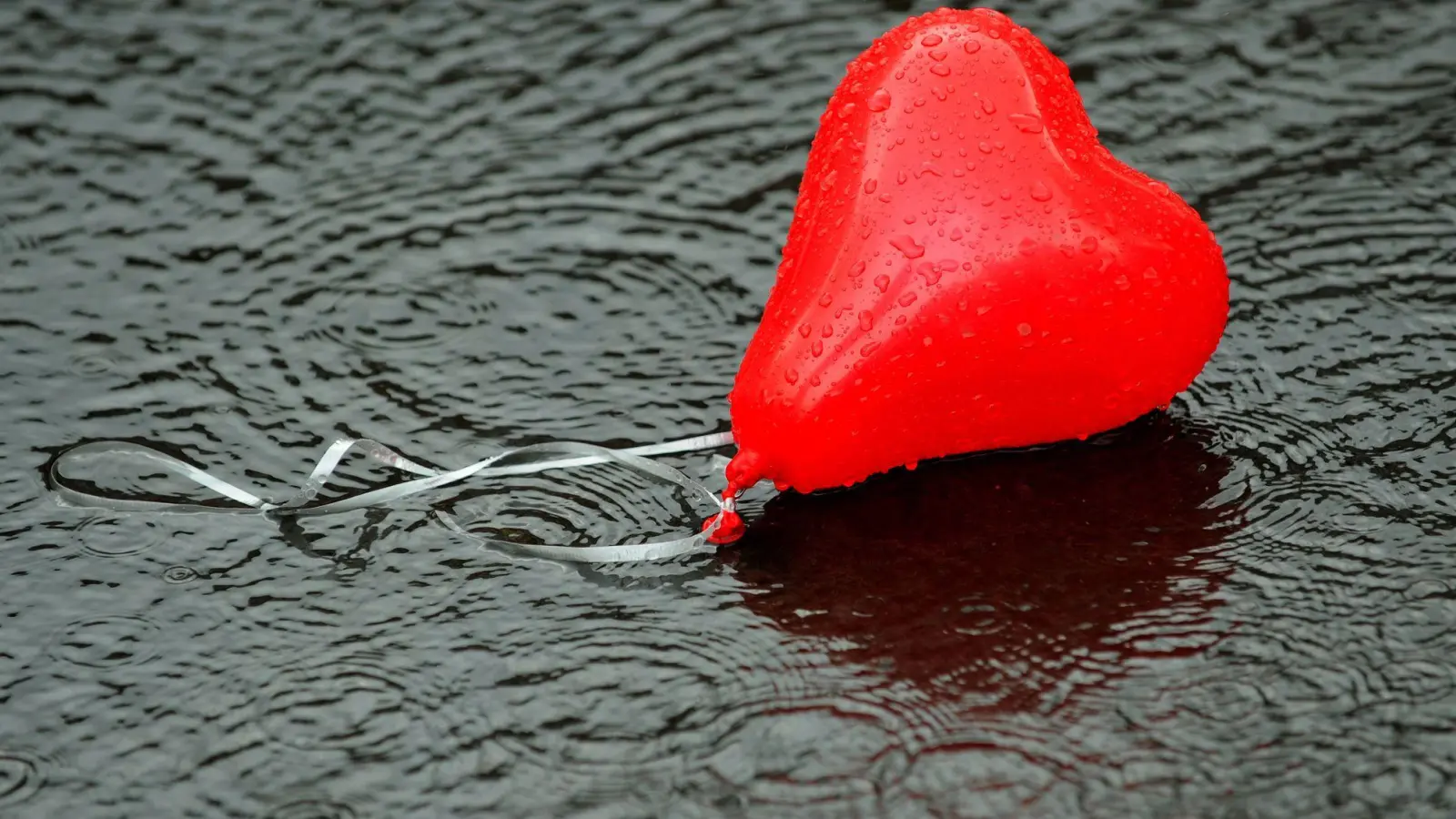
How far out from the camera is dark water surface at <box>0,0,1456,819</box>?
6.34ft

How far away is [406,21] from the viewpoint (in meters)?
3.58

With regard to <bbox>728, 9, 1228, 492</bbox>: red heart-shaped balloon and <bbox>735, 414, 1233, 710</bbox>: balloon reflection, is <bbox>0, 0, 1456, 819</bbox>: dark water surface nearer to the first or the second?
<bbox>735, 414, 1233, 710</bbox>: balloon reflection

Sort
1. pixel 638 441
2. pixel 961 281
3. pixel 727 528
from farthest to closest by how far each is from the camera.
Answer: pixel 638 441 < pixel 727 528 < pixel 961 281

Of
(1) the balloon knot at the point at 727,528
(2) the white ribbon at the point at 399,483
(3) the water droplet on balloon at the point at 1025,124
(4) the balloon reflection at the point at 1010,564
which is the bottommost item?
(4) the balloon reflection at the point at 1010,564

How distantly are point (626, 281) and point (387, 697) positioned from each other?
105 cm

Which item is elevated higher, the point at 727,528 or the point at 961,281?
the point at 961,281

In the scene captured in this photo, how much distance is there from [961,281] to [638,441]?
630 millimetres

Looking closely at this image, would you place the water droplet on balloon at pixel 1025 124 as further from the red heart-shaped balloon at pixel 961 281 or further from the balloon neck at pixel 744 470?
the balloon neck at pixel 744 470

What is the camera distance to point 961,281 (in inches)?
83.4

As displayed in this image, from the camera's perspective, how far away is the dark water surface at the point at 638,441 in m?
1.93

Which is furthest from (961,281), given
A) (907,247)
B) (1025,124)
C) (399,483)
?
(399,483)

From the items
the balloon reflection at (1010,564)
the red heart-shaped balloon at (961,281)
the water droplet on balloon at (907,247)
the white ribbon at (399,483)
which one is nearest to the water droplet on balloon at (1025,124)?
the red heart-shaped balloon at (961,281)

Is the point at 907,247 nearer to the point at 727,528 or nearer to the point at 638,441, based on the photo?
the point at 727,528

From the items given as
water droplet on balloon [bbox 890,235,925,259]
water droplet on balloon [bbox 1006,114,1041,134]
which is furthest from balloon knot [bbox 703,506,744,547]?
water droplet on balloon [bbox 1006,114,1041,134]
